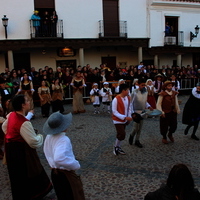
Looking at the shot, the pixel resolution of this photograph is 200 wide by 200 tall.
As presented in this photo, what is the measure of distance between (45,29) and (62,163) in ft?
47.8

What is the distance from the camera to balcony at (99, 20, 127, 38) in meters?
17.5

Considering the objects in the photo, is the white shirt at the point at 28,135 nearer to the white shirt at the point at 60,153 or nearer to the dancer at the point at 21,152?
the dancer at the point at 21,152

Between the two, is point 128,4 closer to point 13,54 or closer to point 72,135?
point 13,54

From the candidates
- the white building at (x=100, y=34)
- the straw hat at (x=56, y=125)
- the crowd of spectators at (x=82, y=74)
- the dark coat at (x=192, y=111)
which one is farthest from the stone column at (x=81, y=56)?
the straw hat at (x=56, y=125)

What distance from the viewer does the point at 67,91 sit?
13.1 meters

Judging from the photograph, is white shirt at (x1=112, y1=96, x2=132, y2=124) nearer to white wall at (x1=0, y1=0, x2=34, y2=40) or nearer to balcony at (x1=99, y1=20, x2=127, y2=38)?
white wall at (x1=0, y1=0, x2=34, y2=40)

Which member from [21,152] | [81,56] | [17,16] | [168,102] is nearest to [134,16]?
[81,56]

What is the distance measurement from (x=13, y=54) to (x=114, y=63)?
7.21 metres

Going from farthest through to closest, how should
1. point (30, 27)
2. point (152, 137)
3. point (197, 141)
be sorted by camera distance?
point (30, 27), point (152, 137), point (197, 141)

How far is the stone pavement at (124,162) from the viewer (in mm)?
4273

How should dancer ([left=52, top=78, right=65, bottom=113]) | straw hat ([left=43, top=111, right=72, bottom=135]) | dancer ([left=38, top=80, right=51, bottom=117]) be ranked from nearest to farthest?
straw hat ([left=43, top=111, right=72, bottom=135]) → dancer ([left=38, top=80, right=51, bottom=117]) → dancer ([left=52, top=78, right=65, bottom=113])

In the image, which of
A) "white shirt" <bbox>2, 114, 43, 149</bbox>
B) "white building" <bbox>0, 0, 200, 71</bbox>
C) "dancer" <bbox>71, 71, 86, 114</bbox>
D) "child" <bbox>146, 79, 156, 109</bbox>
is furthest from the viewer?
"white building" <bbox>0, 0, 200, 71</bbox>

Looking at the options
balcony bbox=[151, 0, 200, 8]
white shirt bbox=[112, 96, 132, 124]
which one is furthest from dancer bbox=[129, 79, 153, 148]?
balcony bbox=[151, 0, 200, 8]

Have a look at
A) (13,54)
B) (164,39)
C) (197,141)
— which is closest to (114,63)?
(164,39)
